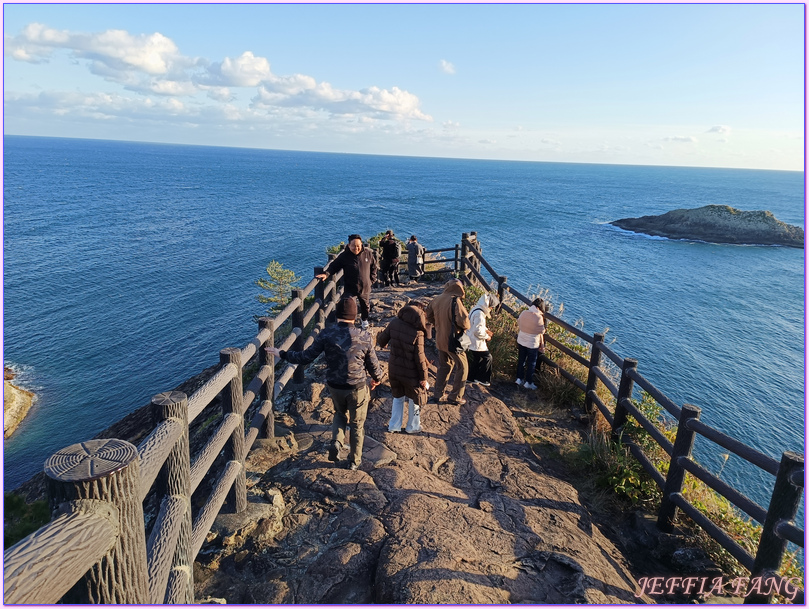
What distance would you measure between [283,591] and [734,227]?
3174 inches

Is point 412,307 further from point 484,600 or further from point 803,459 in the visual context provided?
point 803,459

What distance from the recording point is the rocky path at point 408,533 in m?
4.17

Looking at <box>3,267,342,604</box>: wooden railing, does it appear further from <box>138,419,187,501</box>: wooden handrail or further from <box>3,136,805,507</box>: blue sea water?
<box>3,136,805,507</box>: blue sea water

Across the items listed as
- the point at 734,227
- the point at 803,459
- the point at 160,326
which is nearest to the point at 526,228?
the point at 734,227

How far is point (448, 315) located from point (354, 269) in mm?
2339

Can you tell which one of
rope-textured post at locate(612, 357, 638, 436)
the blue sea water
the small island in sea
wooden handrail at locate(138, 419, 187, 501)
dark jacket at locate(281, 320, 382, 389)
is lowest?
the blue sea water

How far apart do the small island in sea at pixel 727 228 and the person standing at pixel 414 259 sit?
6344 cm

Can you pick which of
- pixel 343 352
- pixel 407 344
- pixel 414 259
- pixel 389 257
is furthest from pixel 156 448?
pixel 414 259

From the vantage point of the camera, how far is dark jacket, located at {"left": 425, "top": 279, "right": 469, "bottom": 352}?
7.76 metres

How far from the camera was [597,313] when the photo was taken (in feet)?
109

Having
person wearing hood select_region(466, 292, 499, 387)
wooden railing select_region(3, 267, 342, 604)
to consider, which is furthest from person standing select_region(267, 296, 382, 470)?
person wearing hood select_region(466, 292, 499, 387)

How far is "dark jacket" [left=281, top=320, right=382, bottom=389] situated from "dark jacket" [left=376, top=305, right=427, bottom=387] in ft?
3.04

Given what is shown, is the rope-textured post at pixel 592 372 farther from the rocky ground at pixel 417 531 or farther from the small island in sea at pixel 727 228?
the small island in sea at pixel 727 228

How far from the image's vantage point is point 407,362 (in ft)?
22.5
